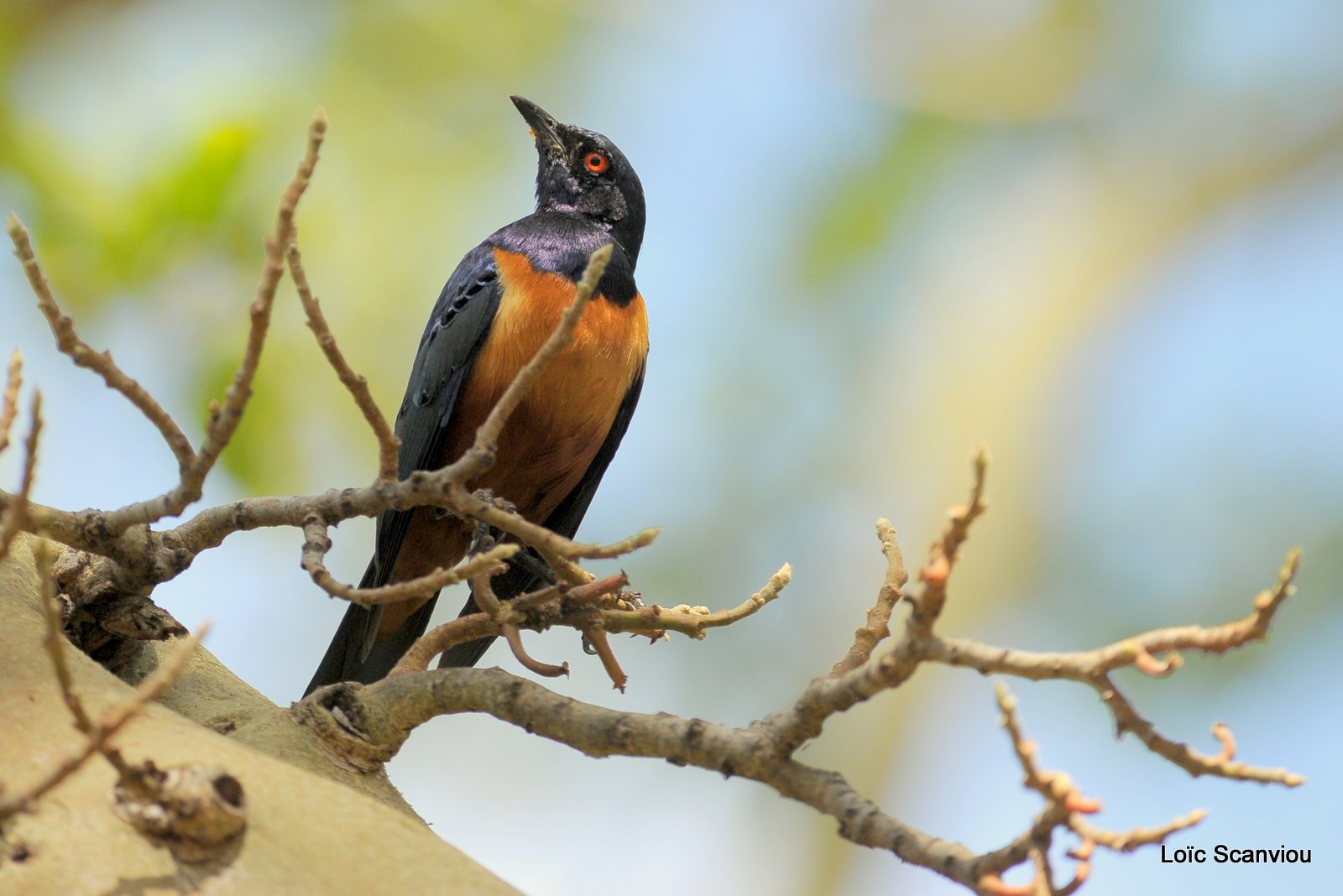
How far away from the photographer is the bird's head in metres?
5.26

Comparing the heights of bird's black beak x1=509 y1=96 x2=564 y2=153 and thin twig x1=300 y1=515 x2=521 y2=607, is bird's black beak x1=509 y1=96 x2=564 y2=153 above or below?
above

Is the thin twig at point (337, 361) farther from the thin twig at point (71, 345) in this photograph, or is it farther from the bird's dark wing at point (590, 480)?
the bird's dark wing at point (590, 480)

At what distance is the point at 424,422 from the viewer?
4.38 meters

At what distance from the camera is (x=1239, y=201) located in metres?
8.00

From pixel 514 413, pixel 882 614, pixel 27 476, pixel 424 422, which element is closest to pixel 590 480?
pixel 514 413

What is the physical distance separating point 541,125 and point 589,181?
36 cm

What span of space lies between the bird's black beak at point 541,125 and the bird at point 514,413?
69cm

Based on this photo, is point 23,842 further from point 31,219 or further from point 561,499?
point 31,219

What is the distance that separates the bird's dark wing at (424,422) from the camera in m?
4.11

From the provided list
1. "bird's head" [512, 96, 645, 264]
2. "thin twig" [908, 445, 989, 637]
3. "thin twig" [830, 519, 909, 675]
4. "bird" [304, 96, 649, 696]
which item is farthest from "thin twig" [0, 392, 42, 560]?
"bird's head" [512, 96, 645, 264]

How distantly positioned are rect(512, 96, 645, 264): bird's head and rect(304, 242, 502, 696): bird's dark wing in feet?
2.38

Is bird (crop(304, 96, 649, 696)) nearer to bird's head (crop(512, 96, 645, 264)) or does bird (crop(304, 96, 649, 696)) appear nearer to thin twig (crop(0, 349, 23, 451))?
bird's head (crop(512, 96, 645, 264))

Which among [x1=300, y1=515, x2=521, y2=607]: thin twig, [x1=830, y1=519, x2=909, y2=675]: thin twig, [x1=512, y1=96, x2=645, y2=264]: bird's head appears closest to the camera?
[x1=300, y1=515, x2=521, y2=607]: thin twig

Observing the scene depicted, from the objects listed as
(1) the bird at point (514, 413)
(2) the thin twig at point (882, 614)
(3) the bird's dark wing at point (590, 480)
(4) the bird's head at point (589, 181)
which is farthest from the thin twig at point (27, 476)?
(4) the bird's head at point (589, 181)
